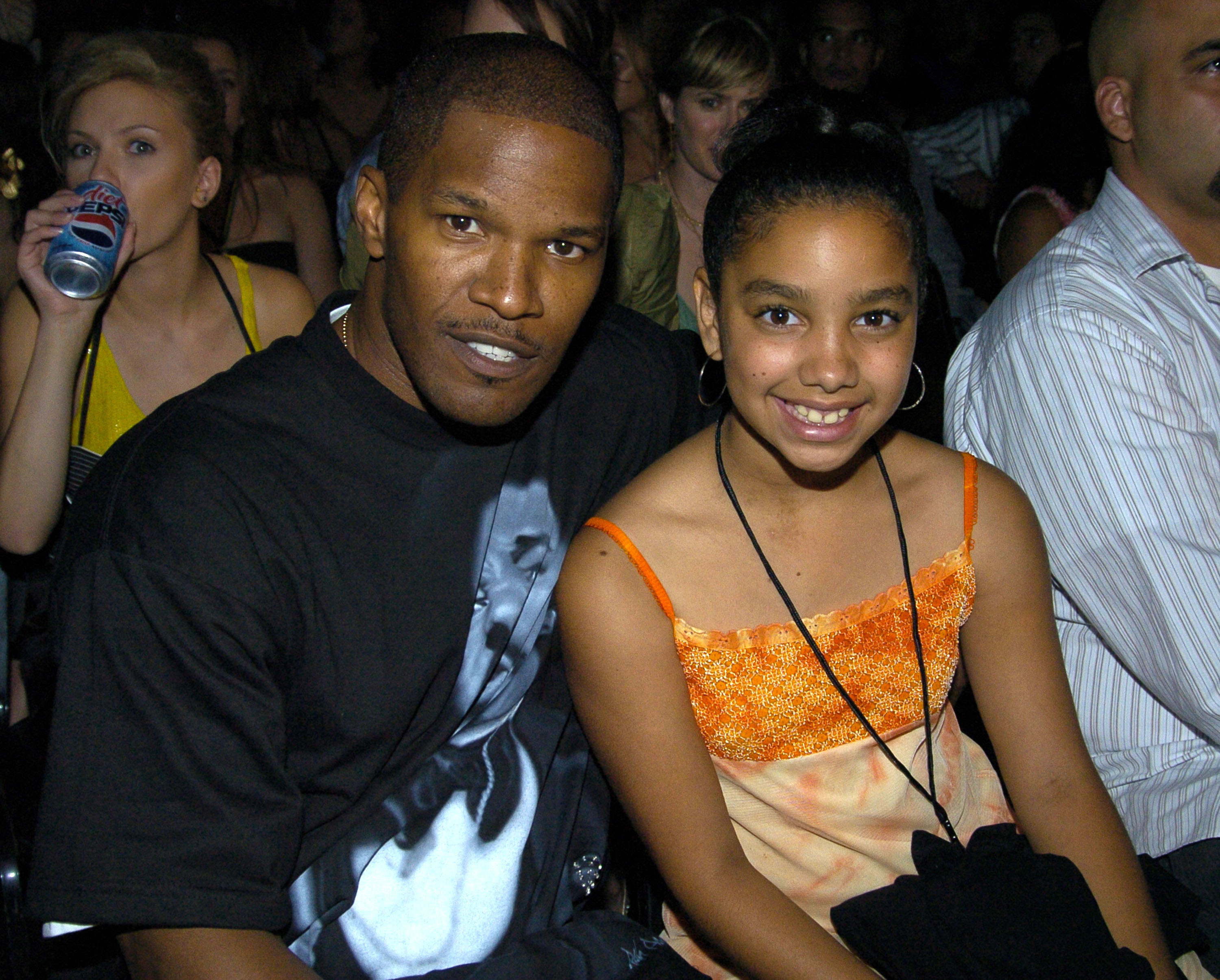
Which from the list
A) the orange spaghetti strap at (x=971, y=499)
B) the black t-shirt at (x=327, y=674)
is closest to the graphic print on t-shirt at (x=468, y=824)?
the black t-shirt at (x=327, y=674)

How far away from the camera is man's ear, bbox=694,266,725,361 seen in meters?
1.55

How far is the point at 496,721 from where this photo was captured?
5.07 ft

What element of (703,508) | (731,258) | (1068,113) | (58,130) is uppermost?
(1068,113)

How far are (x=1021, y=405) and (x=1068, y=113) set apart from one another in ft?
5.20

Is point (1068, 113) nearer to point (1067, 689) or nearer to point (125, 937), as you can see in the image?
point (1067, 689)

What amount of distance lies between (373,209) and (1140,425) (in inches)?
50.3

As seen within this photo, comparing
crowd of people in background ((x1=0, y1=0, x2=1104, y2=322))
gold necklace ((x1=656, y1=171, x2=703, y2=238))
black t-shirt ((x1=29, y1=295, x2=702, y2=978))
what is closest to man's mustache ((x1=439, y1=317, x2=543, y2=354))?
black t-shirt ((x1=29, y1=295, x2=702, y2=978))

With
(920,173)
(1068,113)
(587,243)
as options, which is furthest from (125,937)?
(920,173)

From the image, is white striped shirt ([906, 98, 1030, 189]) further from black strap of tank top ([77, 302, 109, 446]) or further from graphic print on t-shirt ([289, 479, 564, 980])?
graphic print on t-shirt ([289, 479, 564, 980])

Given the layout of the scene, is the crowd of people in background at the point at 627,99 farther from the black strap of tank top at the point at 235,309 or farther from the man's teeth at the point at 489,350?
the man's teeth at the point at 489,350

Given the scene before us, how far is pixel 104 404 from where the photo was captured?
2.23 metres

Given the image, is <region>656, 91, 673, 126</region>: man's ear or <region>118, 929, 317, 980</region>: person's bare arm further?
<region>656, 91, 673, 126</region>: man's ear

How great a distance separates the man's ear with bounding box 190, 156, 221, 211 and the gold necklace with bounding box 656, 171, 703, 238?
1.42 meters

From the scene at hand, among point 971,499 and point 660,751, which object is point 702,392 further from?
point 660,751
